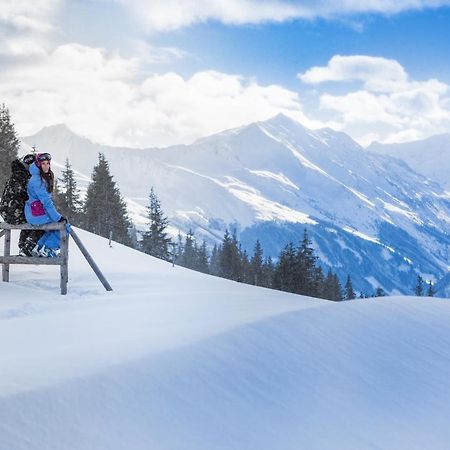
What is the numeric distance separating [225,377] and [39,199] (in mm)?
6155

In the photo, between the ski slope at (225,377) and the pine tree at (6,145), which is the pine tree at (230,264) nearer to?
the pine tree at (6,145)

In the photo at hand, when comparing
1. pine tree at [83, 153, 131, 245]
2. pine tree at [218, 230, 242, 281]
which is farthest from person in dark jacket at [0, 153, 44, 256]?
pine tree at [218, 230, 242, 281]

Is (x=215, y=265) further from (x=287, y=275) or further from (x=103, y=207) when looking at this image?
(x=287, y=275)

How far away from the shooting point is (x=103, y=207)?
5650 centimetres

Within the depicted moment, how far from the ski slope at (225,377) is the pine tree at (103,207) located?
49805 millimetres

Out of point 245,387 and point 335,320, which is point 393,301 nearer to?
point 335,320

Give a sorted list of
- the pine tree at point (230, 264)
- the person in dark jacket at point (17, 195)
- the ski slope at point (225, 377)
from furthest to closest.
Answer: the pine tree at point (230, 264), the person in dark jacket at point (17, 195), the ski slope at point (225, 377)

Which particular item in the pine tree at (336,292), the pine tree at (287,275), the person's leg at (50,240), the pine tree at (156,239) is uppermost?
the person's leg at (50,240)

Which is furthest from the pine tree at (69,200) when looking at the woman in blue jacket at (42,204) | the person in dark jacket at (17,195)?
the woman in blue jacket at (42,204)

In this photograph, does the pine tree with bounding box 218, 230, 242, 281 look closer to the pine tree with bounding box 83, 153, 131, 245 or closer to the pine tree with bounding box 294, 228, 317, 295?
the pine tree with bounding box 83, 153, 131, 245

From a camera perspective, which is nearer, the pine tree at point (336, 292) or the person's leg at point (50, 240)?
the person's leg at point (50, 240)

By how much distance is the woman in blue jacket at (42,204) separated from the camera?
30.7ft

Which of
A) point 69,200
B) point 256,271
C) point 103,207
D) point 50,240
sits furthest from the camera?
point 256,271

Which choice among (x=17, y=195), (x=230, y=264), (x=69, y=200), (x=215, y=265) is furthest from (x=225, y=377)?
(x=215, y=265)
